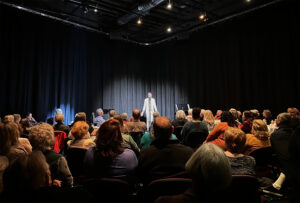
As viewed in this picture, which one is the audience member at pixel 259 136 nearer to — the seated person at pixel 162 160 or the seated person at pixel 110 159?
the seated person at pixel 162 160

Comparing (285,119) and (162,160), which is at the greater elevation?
(285,119)

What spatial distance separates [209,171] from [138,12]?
899cm

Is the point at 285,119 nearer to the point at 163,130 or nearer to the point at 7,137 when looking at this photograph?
the point at 163,130

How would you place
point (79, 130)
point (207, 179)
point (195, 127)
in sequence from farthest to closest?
point (195, 127), point (79, 130), point (207, 179)

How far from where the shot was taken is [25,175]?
1364 mm

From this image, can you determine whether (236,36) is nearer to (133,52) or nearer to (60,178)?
(133,52)

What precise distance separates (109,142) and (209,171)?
1.09 meters

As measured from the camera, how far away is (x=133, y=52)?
1245 centimetres

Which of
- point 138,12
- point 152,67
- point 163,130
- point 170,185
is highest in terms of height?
point 138,12

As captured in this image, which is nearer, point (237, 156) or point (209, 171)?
point (209, 171)

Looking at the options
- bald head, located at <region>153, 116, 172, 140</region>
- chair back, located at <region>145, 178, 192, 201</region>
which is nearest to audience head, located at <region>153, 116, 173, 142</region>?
bald head, located at <region>153, 116, 172, 140</region>

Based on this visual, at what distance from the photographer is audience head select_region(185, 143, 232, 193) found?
3.22 ft

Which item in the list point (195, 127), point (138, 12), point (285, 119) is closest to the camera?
point (285, 119)

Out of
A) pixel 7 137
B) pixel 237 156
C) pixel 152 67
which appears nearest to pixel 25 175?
pixel 7 137
